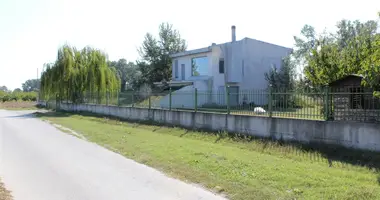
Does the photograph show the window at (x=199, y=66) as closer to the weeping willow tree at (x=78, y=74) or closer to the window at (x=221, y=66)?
the window at (x=221, y=66)

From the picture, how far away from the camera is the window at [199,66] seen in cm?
2770

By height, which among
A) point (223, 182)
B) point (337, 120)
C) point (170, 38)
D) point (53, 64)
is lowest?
point (223, 182)

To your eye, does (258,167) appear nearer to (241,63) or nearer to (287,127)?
(287,127)

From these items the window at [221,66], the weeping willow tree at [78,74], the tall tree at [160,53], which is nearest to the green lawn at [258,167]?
the window at [221,66]

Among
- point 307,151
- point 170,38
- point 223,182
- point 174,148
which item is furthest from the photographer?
point 170,38

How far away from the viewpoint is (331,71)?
46.8 ft

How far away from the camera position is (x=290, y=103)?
10.5 m

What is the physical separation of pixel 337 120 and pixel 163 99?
32.3ft

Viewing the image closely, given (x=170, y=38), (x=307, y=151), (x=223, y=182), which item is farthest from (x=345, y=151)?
(x=170, y=38)

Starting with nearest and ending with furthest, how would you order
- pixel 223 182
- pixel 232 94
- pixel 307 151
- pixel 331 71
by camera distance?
pixel 223 182
pixel 307 151
pixel 232 94
pixel 331 71

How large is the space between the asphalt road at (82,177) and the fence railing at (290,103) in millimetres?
5258

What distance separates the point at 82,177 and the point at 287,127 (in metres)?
6.53

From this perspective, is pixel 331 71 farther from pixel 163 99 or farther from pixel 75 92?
pixel 75 92

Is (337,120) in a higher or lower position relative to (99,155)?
higher
